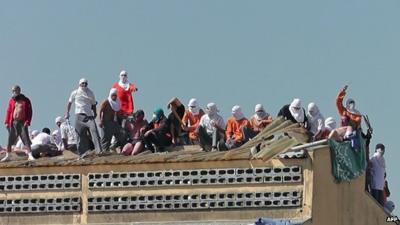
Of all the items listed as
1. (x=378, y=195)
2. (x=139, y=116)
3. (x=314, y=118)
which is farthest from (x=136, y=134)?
(x=378, y=195)

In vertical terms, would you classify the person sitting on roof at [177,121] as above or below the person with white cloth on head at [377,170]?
above

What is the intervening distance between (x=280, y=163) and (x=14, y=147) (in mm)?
7653

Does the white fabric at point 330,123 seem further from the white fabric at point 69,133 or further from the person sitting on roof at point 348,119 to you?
the white fabric at point 69,133

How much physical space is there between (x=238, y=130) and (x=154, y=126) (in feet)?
6.61

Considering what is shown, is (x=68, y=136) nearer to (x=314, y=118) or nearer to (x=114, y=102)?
(x=114, y=102)

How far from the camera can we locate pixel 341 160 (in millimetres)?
40344

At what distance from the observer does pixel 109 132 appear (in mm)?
41562

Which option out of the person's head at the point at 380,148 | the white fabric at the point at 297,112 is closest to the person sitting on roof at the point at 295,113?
the white fabric at the point at 297,112

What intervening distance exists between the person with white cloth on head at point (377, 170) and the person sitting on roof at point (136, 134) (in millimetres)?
5505

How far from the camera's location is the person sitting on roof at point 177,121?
4106 centimetres

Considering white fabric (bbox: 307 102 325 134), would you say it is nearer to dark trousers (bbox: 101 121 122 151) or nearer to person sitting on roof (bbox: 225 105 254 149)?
person sitting on roof (bbox: 225 105 254 149)

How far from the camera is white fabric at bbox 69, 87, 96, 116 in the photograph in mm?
41375

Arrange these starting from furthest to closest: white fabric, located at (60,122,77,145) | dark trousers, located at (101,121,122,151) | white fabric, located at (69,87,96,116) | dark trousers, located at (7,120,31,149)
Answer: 1. white fabric, located at (60,122,77,145)
2. dark trousers, located at (7,120,31,149)
3. dark trousers, located at (101,121,122,151)
4. white fabric, located at (69,87,96,116)

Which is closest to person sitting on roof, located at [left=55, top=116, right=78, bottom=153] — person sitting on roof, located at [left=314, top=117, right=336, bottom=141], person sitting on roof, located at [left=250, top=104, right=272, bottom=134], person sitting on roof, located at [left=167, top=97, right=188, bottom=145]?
person sitting on roof, located at [left=167, top=97, right=188, bottom=145]
